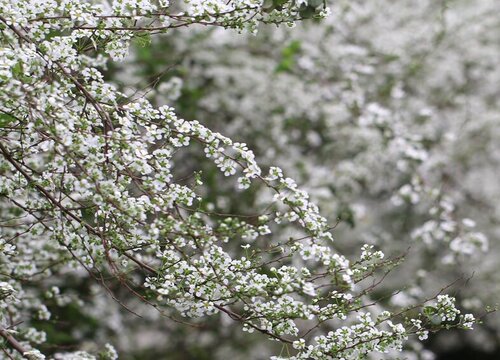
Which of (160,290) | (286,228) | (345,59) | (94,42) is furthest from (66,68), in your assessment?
(345,59)

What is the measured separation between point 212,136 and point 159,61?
11.7 feet

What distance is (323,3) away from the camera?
2.92m

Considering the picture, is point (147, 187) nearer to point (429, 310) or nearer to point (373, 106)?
point (429, 310)

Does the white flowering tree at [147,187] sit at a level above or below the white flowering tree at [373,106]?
below

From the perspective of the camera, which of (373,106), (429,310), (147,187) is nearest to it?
(147,187)

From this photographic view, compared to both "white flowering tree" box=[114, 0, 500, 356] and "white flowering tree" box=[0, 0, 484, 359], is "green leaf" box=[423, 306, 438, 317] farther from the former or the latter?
"white flowering tree" box=[114, 0, 500, 356]

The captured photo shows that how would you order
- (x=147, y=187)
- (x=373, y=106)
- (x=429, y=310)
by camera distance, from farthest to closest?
(x=373, y=106) < (x=429, y=310) < (x=147, y=187)

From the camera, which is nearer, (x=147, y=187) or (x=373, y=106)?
(x=147, y=187)

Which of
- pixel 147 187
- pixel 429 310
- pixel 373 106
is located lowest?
pixel 429 310

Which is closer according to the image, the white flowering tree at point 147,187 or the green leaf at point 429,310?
the white flowering tree at point 147,187

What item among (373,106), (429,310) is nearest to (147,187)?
(429,310)

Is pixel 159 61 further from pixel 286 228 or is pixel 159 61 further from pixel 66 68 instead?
pixel 66 68

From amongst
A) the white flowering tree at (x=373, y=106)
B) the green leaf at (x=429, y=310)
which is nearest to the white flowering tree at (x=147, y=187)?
the green leaf at (x=429, y=310)

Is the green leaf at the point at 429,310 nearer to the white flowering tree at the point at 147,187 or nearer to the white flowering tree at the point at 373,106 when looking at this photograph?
the white flowering tree at the point at 147,187
